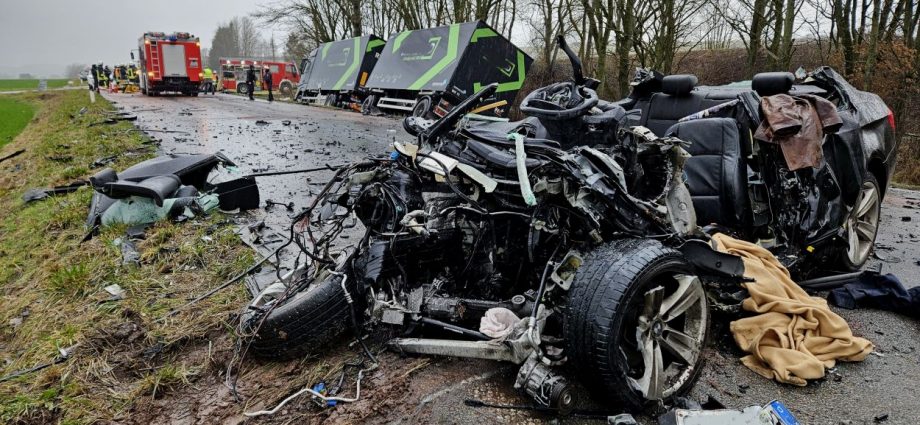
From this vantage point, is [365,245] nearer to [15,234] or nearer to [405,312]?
[405,312]

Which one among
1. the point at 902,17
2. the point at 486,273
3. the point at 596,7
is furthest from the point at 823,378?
the point at 596,7

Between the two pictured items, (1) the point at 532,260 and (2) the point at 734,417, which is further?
(1) the point at 532,260

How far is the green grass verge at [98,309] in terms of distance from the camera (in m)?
2.87

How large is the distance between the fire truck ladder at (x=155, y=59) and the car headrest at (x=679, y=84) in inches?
1110

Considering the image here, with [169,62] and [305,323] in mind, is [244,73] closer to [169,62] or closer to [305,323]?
[169,62]

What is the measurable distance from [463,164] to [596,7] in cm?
1458

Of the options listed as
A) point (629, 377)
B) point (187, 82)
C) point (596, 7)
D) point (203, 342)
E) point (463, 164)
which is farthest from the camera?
point (187, 82)

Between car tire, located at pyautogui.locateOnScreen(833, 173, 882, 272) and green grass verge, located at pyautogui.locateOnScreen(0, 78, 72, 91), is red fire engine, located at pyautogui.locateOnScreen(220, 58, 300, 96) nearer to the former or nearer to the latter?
green grass verge, located at pyautogui.locateOnScreen(0, 78, 72, 91)

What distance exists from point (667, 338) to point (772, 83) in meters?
2.68

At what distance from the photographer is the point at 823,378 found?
8.91 feet

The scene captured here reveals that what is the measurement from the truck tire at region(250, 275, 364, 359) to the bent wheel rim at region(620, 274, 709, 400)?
4.75ft

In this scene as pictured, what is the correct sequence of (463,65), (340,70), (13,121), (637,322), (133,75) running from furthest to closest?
(133,75) → (13,121) → (340,70) → (463,65) → (637,322)

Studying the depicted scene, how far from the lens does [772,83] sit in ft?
13.5

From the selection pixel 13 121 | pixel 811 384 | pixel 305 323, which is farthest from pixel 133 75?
pixel 811 384
